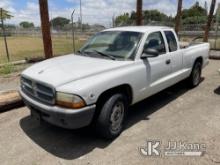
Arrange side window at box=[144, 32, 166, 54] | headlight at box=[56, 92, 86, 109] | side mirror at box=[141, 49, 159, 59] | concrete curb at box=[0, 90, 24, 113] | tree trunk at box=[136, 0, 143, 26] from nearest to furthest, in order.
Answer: headlight at box=[56, 92, 86, 109] < side mirror at box=[141, 49, 159, 59] < side window at box=[144, 32, 166, 54] < concrete curb at box=[0, 90, 24, 113] < tree trunk at box=[136, 0, 143, 26]

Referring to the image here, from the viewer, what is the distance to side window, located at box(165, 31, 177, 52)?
5.55 meters

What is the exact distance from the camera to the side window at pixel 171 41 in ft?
18.2

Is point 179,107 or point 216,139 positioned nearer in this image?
point 216,139

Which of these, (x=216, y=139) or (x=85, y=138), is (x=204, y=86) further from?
(x=85, y=138)

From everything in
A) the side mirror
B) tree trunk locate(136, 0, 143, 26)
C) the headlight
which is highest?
tree trunk locate(136, 0, 143, 26)

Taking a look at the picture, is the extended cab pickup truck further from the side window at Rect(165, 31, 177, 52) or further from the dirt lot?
the dirt lot

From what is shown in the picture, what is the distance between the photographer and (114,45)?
484 centimetres

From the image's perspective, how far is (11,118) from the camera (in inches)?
198

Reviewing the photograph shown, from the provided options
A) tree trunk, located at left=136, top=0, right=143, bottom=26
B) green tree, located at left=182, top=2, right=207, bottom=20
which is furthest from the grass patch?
green tree, located at left=182, top=2, right=207, bottom=20

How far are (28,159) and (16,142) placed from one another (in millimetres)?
602

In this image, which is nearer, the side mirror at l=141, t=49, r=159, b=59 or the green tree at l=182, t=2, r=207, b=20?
the side mirror at l=141, t=49, r=159, b=59

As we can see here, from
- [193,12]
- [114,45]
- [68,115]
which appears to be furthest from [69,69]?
[193,12]

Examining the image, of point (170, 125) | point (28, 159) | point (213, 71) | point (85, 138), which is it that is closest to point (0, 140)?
point (28, 159)

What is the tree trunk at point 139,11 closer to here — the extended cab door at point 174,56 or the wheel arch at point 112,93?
the extended cab door at point 174,56
